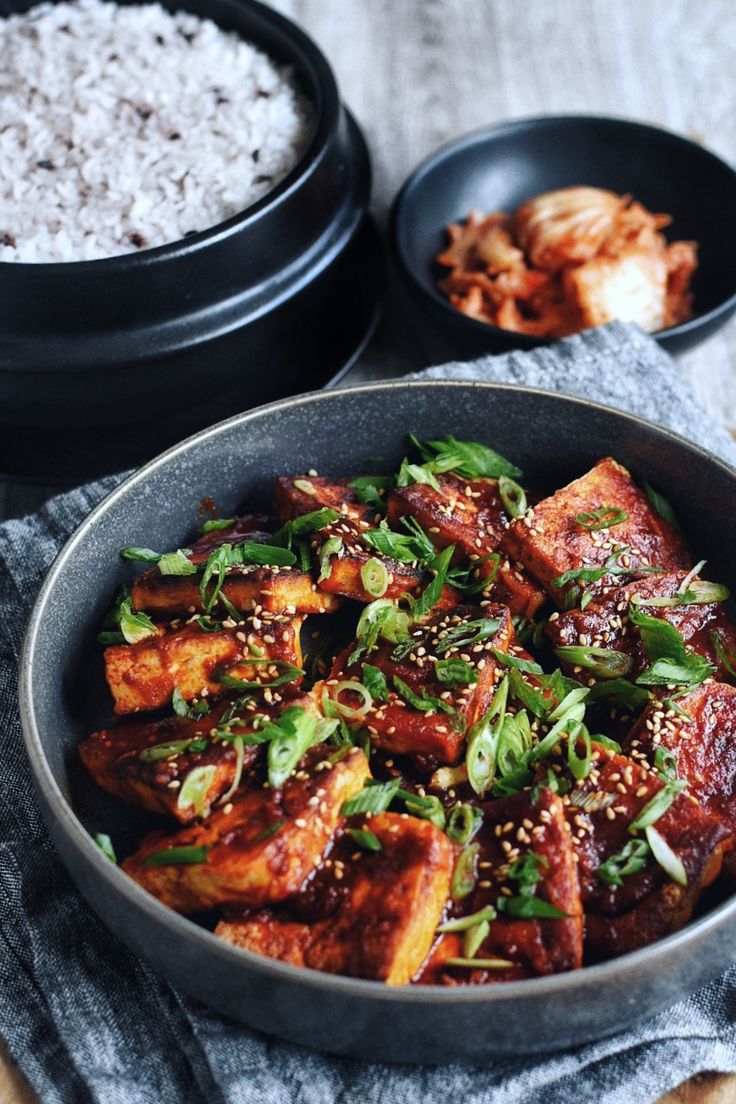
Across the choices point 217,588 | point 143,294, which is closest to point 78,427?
point 143,294

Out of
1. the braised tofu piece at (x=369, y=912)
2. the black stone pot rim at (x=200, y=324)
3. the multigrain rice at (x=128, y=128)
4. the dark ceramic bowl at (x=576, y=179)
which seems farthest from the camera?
the dark ceramic bowl at (x=576, y=179)

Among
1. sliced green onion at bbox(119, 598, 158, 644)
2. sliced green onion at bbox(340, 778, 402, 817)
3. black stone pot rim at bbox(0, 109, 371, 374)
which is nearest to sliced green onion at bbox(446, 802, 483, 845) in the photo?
sliced green onion at bbox(340, 778, 402, 817)

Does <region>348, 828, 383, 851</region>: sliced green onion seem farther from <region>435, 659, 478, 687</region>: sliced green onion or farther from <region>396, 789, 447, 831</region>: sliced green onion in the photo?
<region>435, 659, 478, 687</region>: sliced green onion

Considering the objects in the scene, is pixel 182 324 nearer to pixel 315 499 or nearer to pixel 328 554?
pixel 315 499

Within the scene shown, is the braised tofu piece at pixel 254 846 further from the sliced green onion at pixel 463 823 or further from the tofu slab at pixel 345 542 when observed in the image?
the tofu slab at pixel 345 542

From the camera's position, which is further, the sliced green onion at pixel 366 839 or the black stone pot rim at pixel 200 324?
the black stone pot rim at pixel 200 324

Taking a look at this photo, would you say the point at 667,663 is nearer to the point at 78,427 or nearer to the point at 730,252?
the point at 78,427

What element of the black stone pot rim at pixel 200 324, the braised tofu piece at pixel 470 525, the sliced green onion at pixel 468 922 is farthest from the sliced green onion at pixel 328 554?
the black stone pot rim at pixel 200 324

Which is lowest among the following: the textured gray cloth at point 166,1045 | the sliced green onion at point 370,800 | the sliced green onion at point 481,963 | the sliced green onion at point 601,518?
the textured gray cloth at point 166,1045
